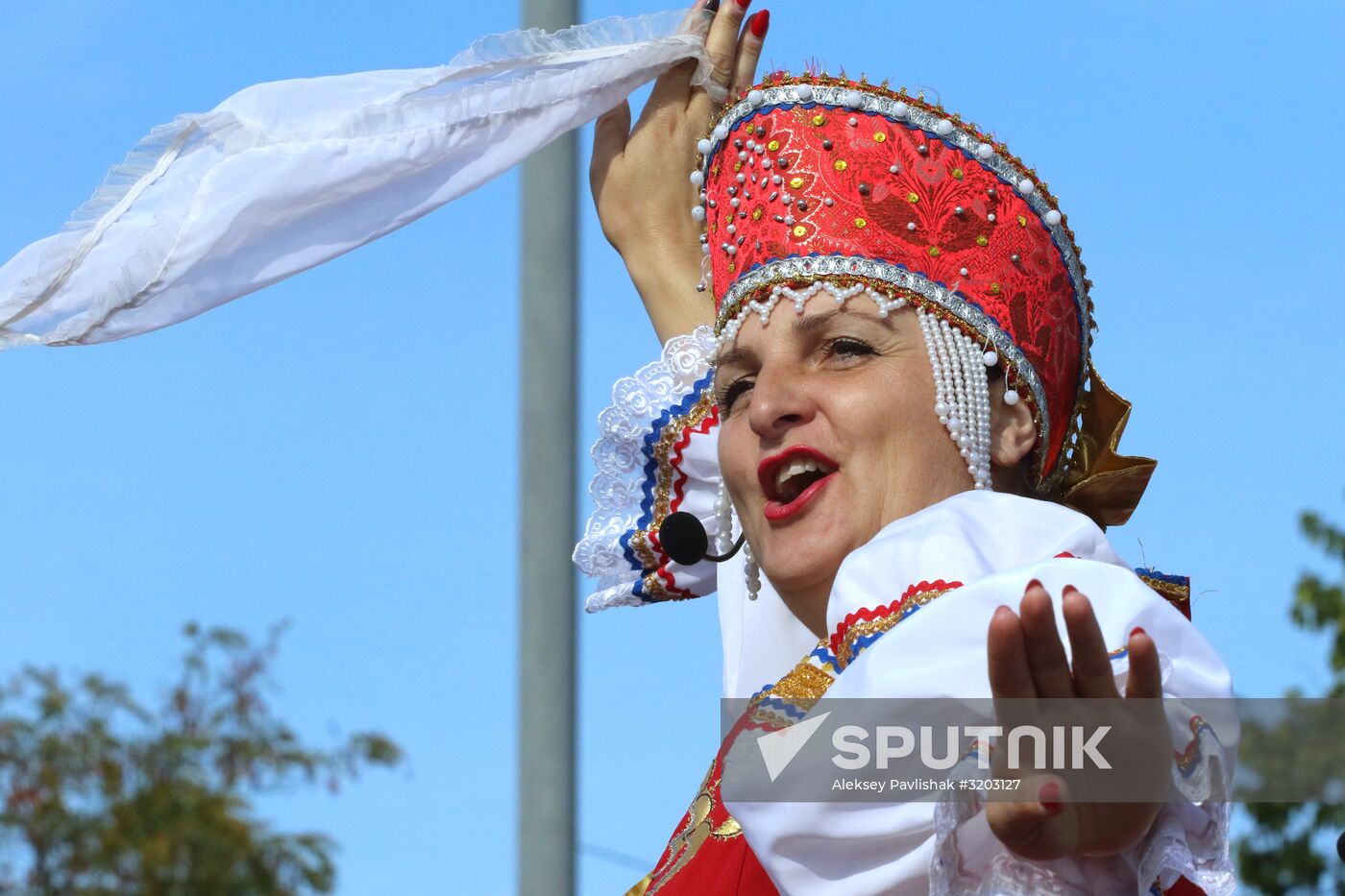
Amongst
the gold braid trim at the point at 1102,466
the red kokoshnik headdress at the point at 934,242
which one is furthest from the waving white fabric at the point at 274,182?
the gold braid trim at the point at 1102,466

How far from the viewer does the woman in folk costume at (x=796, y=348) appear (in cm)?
202

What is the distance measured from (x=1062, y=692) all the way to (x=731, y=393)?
1.13m

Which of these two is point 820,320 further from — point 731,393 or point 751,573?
point 751,573

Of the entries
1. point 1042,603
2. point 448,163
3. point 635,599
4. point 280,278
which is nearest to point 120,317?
point 280,278

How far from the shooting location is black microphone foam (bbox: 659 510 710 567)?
2.96 m

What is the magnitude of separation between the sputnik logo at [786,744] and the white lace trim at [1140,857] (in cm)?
20

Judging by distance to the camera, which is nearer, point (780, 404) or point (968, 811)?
point (968, 811)

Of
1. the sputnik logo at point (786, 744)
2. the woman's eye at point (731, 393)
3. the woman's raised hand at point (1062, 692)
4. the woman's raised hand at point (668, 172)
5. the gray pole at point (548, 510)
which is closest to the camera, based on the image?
the woman's raised hand at point (1062, 692)

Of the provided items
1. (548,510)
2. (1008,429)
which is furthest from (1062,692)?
(548,510)

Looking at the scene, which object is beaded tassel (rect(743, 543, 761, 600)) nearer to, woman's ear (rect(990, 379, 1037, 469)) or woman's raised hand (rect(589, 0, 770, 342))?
woman's ear (rect(990, 379, 1037, 469))

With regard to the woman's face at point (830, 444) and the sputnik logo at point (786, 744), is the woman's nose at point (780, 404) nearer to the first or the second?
the woman's face at point (830, 444)

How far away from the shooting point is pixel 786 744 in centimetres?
211

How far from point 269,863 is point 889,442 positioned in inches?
183

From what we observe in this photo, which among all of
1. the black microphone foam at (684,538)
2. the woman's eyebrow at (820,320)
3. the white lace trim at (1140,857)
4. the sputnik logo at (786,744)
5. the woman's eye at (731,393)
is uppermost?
the woman's eyebrow at (820,320)
